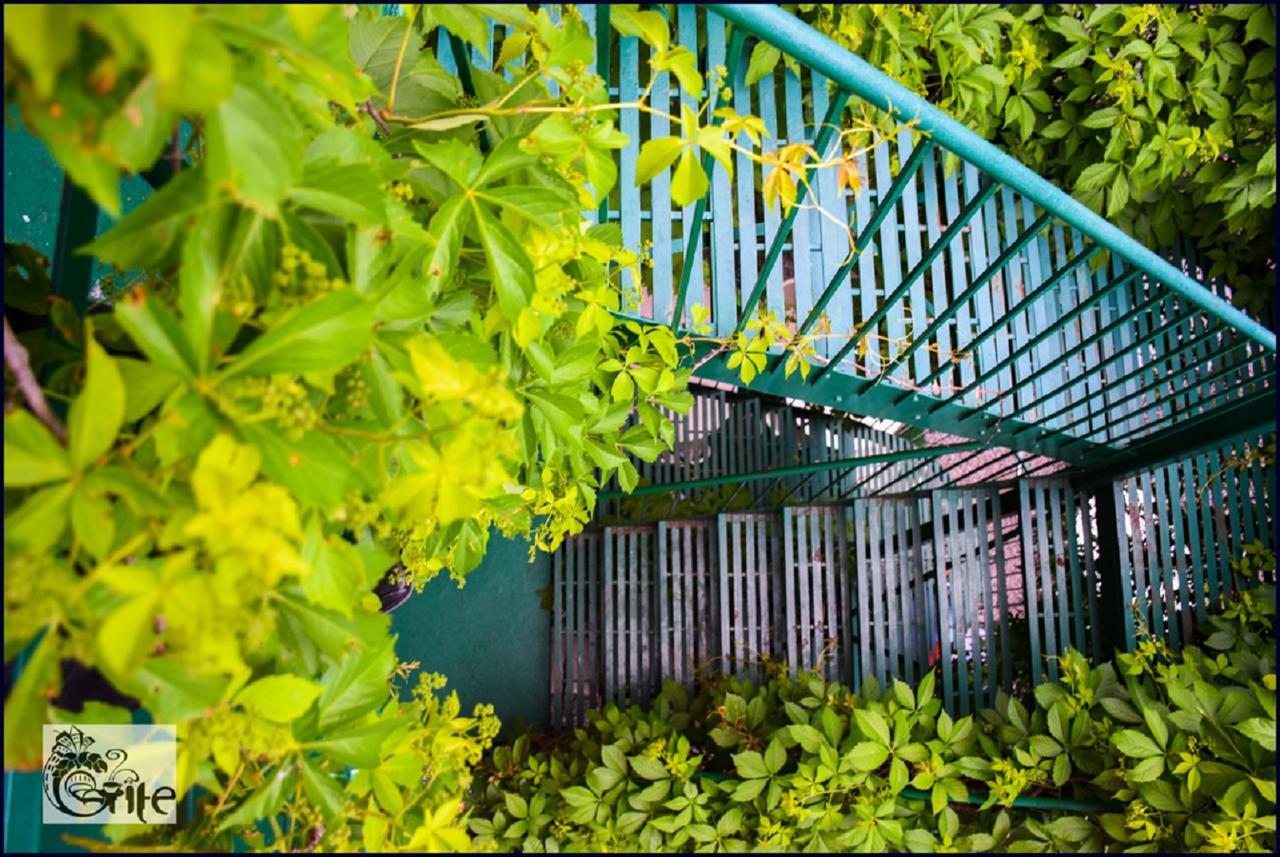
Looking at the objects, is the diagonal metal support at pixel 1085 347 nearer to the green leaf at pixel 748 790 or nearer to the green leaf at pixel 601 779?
the green leaf at pixel 748 790

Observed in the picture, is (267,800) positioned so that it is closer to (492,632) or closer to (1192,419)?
(1192,419)

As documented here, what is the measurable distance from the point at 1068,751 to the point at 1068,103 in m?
2.73

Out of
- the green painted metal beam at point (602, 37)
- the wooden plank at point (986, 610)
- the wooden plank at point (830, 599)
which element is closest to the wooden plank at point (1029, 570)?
the wooden plank at point (986, 610)

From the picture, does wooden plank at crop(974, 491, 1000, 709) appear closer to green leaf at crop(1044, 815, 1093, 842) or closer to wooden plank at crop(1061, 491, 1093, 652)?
wooden plank at crop(1061, 491, 1093, 652)

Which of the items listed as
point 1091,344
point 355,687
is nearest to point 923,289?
point 1091,344

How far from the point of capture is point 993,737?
302cm

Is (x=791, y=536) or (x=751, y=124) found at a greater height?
(x=751, y=124)

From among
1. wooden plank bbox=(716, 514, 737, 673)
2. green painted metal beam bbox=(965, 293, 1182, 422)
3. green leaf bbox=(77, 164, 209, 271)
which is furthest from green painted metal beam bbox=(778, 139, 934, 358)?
wooden plank bbox=(716, 514, 737, 673)

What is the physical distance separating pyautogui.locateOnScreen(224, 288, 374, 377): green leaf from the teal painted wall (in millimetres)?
4331

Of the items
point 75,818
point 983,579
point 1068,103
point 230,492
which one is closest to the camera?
point 230,492

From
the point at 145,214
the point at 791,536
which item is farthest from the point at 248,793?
the point at 791,536

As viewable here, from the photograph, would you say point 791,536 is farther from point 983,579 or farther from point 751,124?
point 751,124

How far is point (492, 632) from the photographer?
4.82m

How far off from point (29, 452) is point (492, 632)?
14.9ft
